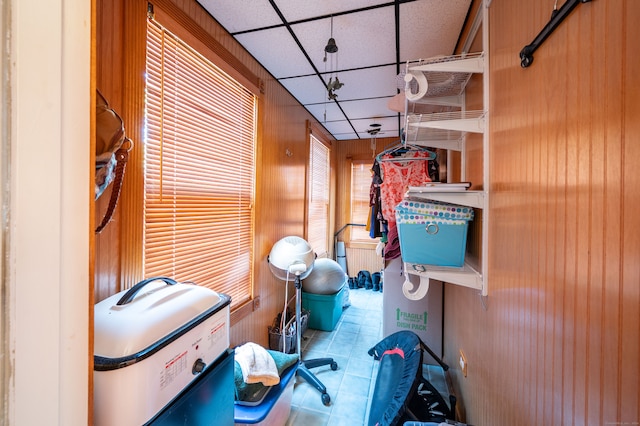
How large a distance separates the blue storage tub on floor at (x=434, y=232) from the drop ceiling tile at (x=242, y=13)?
4.75 ft

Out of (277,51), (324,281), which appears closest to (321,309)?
(324,281)

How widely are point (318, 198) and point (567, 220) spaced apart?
3429 mm

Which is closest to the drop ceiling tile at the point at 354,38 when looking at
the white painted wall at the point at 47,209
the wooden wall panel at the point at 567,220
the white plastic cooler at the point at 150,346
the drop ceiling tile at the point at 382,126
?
the wooden wall panel at the point at 567,220

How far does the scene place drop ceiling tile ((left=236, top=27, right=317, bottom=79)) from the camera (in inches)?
73.5

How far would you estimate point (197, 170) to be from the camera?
5.38ft

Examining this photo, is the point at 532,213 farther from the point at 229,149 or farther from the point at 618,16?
the point at 229,149

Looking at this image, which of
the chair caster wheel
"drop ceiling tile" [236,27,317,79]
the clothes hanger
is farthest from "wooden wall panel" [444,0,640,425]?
"drop ceiling tile" [236,27,317,79]

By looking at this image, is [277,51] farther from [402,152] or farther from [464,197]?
[464,197]

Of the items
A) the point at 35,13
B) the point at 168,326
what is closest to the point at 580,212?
the point at 35,13

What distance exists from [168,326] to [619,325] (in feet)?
3.73

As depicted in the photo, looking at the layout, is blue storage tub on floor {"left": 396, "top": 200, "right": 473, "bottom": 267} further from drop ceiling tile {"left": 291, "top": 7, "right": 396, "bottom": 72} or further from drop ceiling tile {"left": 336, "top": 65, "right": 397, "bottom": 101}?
drop ceiling tile {"left": 336, "top": 65, "right": 397, "bottom": 101}

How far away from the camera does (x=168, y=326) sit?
86cm

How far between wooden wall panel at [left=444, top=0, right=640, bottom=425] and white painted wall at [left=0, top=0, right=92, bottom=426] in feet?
3.09

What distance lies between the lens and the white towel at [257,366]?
1535 mm
